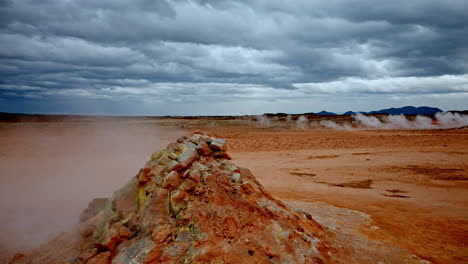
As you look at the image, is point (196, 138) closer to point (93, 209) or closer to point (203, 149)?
point (203, 149)

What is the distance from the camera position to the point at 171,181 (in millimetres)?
4508

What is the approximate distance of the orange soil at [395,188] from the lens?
16.8 ft

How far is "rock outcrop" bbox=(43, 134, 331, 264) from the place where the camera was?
12.0 feet

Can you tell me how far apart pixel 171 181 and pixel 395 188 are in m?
Answer: 7.98

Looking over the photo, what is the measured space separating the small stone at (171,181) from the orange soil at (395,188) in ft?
11.7

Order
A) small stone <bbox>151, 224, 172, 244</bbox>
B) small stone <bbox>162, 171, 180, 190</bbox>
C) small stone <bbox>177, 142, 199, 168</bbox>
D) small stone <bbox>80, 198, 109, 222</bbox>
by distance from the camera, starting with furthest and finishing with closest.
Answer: small stone <bbox>80, 198, 109, 222</bbox>
small stone <bbox>177, 142, 199, 168</bbox>
small stone <bbox>162, 171, 180, 190</bbox>
small stone <bbox>151, 224, 172, 244</bbox>

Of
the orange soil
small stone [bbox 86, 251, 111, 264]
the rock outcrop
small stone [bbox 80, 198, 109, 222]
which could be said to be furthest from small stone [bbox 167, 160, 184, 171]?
the orange soil

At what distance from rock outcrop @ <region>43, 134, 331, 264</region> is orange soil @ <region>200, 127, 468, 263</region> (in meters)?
2.06

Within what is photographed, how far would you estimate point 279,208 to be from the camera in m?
4.60

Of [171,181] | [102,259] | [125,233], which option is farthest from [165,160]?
[102,259]

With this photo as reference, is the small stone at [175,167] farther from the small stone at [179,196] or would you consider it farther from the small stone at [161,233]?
the small stone at [161,233]

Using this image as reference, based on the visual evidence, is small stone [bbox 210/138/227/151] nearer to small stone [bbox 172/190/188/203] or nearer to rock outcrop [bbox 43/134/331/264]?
rock outcrop [bbox 43/134/331/264]

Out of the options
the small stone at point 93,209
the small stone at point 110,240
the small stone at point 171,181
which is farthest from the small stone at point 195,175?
the small stone at point 93,209

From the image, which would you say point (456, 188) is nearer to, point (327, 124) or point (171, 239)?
point (171, 239)
